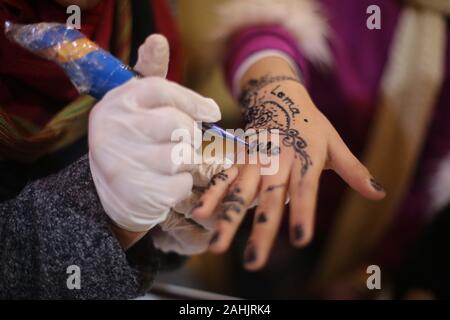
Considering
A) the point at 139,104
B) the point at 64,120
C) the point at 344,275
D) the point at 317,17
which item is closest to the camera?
the point at 139,104

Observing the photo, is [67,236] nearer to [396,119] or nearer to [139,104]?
[139,104]

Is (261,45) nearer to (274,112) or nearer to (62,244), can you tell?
(274,112)

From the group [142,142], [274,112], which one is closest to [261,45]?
[274,112]

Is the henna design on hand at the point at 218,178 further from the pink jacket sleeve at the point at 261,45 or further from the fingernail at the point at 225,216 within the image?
the pink jacket sleeve at the point at 261,45

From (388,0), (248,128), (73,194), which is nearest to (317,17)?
(388,0)

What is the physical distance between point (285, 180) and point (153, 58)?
15 cm

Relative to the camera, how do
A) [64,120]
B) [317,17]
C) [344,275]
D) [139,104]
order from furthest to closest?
[344,275] → [317,17] → [64,120] → [139,104]

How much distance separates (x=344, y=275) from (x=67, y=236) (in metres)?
0.42

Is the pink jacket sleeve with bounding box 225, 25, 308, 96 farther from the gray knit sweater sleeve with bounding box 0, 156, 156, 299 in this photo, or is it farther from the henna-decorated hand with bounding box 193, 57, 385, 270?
the gray knit sweater sleeve with bounding box 0, 156, 156, 299

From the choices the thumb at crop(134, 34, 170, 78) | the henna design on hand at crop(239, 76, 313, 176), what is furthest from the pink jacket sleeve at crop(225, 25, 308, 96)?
the thumb at crop(134, 34, 170, 78)

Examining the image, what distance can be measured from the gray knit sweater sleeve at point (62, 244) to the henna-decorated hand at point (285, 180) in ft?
0.34

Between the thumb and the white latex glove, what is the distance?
1.2 inches

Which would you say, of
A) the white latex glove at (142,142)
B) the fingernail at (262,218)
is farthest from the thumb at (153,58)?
the fingernail at (262,218)
